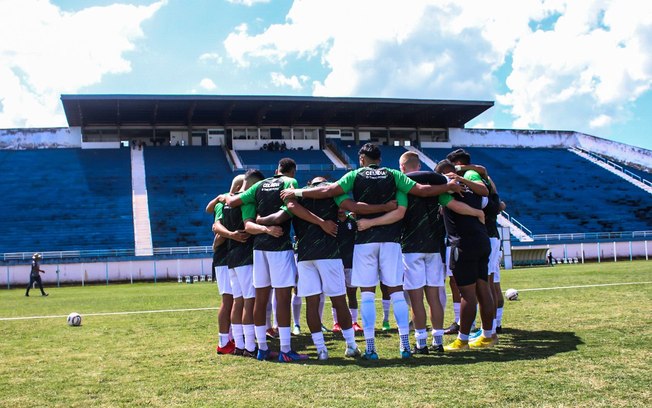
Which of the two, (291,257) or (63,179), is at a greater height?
(63,179)

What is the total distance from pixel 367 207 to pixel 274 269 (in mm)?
1376

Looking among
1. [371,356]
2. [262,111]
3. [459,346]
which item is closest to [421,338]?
[459,346]

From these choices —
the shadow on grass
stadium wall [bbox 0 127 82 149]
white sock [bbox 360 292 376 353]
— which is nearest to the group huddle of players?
white sock [bbox 360 292 376 353]

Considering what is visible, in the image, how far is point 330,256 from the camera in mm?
7164

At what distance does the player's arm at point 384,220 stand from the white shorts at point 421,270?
2.20 ft

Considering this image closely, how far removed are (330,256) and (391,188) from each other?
1.05 meters

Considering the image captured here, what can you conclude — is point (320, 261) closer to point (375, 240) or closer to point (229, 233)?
point (375, 240)

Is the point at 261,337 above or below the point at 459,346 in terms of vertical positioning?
above

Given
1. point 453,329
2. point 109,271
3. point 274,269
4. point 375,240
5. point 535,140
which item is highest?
point 535,140

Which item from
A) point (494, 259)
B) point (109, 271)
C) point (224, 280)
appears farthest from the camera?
point (109, 271)

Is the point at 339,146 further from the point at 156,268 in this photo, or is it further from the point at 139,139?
the point at 156,268

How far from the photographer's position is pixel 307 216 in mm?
7074

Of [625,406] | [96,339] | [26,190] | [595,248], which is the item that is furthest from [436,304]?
[26,190]

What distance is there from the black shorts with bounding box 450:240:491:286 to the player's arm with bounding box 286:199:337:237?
1.61 metres
